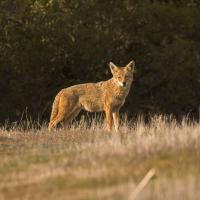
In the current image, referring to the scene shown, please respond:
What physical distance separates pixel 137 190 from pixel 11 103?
626 inches

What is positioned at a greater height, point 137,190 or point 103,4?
point 103,4

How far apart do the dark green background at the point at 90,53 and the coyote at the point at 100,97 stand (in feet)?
17.4

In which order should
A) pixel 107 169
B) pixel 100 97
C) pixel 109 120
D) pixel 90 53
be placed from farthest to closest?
pixel 90 53, pixel 100 97, pixel 109 120, pixel 107 169

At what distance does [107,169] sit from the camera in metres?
8.27

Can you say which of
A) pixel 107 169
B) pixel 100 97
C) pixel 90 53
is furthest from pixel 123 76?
pixel 107 169

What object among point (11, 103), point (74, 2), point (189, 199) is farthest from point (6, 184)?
point (74, 2)

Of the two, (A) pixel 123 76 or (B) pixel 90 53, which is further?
(B) pixel 90 53

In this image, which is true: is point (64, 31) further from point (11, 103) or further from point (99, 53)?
point (11, 103)

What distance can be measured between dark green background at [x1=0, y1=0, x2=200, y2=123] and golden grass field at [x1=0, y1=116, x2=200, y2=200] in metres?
12.1

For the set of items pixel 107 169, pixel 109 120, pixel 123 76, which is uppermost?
pixel 123 76

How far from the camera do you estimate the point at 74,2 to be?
933 inches

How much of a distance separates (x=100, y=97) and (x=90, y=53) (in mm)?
6724

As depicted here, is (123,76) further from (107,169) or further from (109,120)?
(107,169)

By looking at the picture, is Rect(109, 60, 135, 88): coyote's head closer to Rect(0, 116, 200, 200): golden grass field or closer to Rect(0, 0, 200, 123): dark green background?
Rect(0, 116, 200, 200): golden grass field
